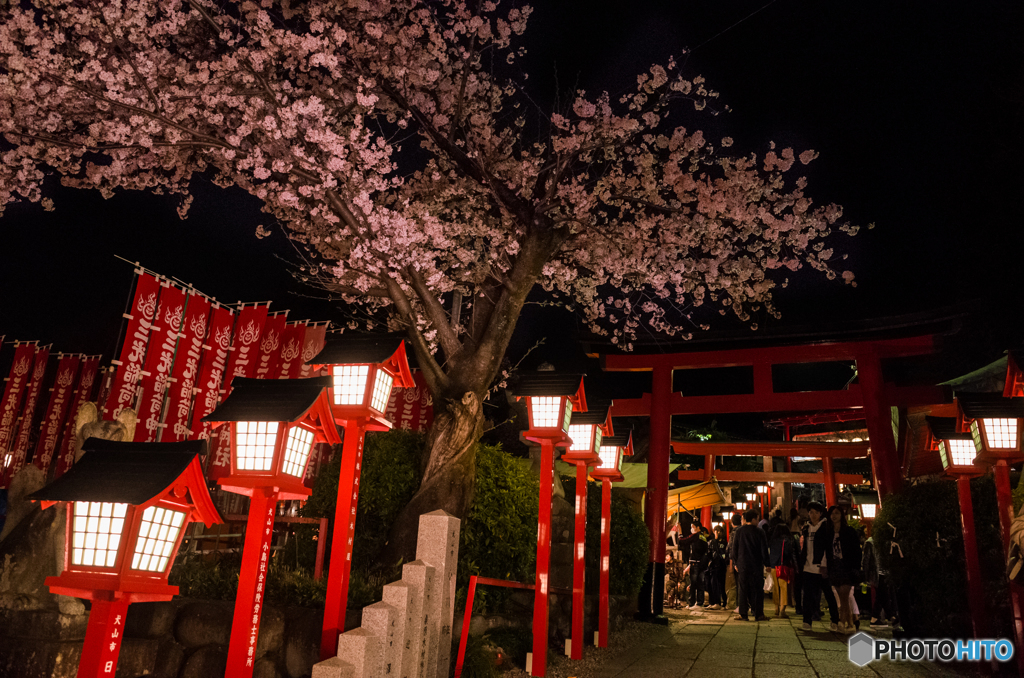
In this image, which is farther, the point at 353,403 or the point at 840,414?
the point at 840,414

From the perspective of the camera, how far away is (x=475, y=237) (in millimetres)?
11773

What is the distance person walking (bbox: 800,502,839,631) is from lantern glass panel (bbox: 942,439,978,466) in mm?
2558

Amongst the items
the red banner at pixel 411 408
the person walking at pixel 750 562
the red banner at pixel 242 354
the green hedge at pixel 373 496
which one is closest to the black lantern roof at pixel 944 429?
the person walking at pixel 750 562

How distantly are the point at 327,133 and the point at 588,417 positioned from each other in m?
5.73

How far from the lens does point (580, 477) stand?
936 cm

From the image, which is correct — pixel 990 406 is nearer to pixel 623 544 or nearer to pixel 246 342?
pixel 623 544

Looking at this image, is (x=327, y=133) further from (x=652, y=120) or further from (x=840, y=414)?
(x=840, y=414)

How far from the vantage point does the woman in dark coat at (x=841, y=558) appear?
417 inches

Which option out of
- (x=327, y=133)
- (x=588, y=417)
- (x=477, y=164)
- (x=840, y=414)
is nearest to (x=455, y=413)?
(x=588, y=417)

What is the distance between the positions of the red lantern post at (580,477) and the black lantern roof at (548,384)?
1.28 metres

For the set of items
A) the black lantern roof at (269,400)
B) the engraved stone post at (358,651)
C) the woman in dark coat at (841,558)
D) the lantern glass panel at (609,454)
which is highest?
the lantern glass panel at (609,454)

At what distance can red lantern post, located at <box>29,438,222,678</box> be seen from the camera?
3365 millimetres

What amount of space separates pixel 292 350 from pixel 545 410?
36.1ft

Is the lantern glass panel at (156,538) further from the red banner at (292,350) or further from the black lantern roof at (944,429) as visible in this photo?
the red banner at (292,350)
